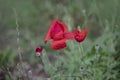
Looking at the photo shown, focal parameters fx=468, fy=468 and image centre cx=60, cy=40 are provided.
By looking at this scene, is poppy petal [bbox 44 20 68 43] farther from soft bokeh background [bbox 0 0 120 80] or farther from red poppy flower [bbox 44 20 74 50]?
soft bokeh background [bbox 0 0 120 80]

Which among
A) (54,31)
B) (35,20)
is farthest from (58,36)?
(35,20)

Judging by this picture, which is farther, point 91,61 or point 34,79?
point 34,79

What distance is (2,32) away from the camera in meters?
4.18

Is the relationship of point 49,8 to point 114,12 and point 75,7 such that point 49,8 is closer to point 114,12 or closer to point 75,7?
point 75,7

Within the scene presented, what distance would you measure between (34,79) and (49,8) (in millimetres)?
1339

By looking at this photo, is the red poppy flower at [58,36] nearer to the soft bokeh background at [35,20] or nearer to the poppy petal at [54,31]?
the poppy petal at [54,31]

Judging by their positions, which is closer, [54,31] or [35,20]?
[54,31]

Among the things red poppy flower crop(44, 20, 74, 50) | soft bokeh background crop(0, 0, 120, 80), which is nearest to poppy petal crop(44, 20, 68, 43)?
red poppy flower crop(44, 20, 74, 50)

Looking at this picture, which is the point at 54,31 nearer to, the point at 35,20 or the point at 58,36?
the point at 58,36

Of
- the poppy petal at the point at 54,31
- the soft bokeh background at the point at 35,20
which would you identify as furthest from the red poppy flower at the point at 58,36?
the soft bokeh background at the point at 35,20

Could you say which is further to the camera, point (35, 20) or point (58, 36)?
point (35, 20)

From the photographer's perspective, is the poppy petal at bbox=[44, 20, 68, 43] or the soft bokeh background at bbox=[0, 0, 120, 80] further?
the soft bokeh background at bbox=[0, 0, 120, 80]

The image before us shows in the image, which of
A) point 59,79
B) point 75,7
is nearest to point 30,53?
point 75,7

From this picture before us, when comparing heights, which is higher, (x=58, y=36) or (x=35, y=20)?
(x=35, y=20)
